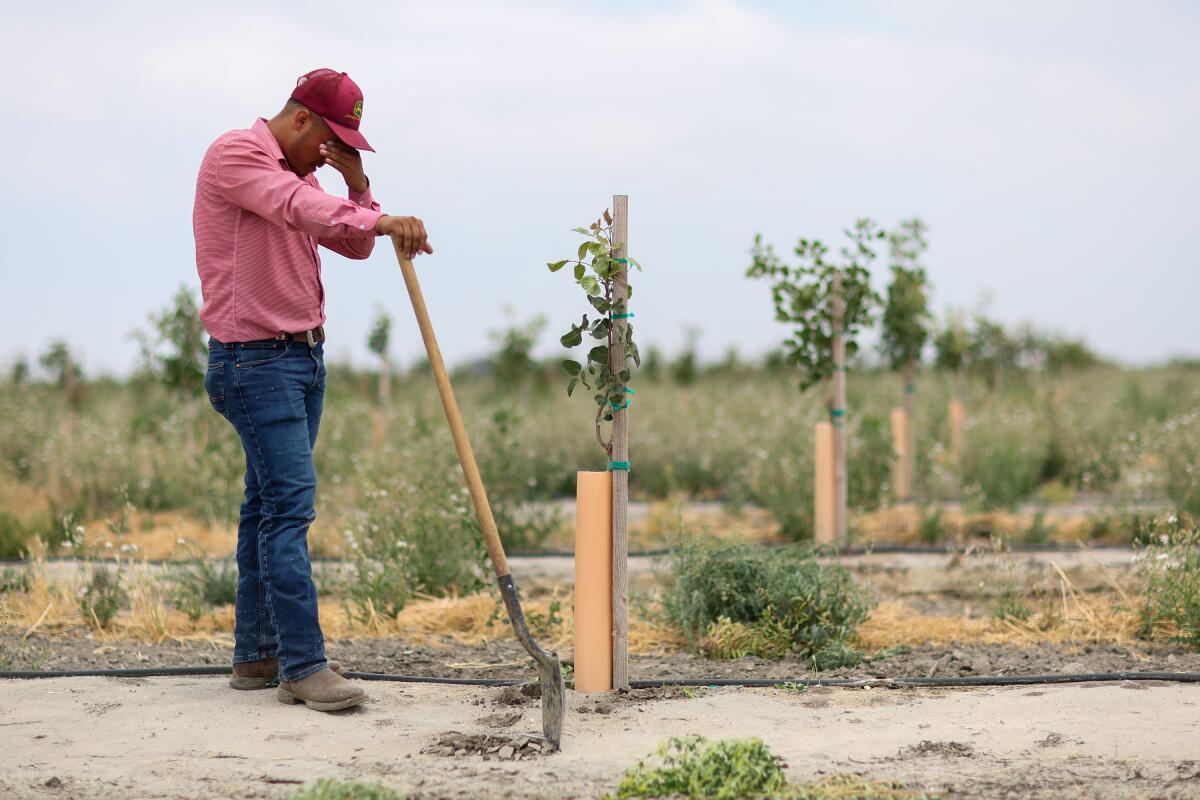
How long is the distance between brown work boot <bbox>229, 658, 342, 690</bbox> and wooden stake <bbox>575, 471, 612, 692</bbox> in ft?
2.99

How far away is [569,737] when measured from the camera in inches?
150

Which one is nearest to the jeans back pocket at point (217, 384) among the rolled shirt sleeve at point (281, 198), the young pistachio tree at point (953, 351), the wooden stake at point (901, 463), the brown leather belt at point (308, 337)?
the brown leather belt at point (308, 337)

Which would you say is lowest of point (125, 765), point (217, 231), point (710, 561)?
point (125, 765)

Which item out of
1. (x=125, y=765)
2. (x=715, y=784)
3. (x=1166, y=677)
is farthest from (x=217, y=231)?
(x=1166, y=677)

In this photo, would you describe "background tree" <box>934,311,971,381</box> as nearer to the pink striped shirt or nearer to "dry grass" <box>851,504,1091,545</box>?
"dry grass" <box>851,504,1091,545</box>

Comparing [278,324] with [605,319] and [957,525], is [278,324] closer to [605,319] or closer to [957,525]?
[605,319]

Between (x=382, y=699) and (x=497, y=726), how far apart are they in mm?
581

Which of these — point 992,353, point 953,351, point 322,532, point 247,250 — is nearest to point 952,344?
point 953,351

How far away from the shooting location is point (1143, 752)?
3703mm

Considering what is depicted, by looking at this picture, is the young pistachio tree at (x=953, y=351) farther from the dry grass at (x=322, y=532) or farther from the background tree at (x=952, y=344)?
the dry grass at (x=322, y=532)

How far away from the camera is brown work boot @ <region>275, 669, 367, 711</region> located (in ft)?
13.4

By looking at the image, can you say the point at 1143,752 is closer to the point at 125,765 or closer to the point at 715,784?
the point at 715,784

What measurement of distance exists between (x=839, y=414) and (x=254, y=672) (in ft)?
15.7

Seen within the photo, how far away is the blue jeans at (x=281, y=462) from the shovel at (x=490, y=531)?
22.7 inches
